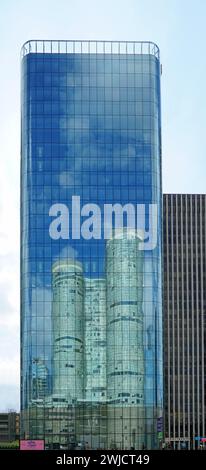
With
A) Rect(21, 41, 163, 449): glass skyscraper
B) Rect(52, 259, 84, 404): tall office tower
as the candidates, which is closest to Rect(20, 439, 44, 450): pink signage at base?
Rect(21, 41, 163, 449): glass skyscraper

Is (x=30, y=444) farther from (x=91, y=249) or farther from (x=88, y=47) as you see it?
(x=88, y=47)

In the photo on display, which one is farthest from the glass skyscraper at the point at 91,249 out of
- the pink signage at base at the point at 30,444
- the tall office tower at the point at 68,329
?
the pink signage at base at the point at 30,444

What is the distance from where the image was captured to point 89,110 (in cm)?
16600

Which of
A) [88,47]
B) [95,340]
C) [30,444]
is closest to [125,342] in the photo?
[95,340]

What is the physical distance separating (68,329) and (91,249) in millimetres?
14857

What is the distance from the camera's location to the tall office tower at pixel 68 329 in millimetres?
153750

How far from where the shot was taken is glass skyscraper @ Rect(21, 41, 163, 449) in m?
153

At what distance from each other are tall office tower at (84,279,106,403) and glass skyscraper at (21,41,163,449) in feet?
0.58

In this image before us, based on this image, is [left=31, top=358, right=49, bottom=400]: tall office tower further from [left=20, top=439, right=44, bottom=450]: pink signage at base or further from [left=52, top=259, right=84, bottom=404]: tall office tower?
[left=20, top=439, right=44, bottom=450]: pink signage at base

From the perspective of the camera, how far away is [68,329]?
15538 centimetres

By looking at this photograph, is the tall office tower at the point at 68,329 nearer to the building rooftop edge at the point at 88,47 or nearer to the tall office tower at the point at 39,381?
the tall office tower at the point at 39,381
